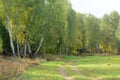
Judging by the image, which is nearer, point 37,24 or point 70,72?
point 70,72

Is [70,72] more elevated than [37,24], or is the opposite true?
[37,24]

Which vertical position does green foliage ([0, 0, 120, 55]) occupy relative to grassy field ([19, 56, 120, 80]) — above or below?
above

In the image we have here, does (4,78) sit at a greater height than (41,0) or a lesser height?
lesser

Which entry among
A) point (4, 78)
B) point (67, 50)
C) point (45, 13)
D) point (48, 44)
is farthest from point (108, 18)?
point (4, 78)

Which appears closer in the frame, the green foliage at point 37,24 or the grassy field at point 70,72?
the grassy field at point 70,72

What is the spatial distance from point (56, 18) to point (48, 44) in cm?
857

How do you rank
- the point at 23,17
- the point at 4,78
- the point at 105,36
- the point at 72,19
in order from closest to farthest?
the point at 4,78, the point at 23,17, the point at 72,19, the point at 105,36

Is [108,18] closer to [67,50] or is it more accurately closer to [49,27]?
[67,50]

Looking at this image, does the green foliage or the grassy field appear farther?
the green foliage

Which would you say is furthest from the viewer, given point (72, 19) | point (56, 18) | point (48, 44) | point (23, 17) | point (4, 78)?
point (72, 19)

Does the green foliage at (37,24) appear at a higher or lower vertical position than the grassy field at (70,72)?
higher

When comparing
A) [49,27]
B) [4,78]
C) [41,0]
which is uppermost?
[41,0]

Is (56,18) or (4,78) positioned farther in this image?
(56,18)

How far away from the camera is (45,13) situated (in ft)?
212
